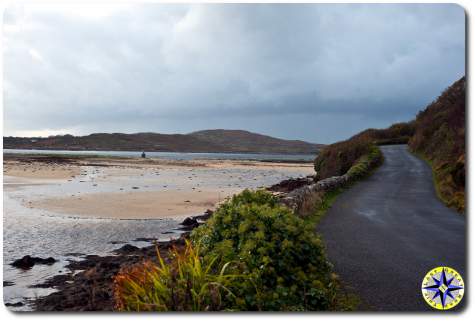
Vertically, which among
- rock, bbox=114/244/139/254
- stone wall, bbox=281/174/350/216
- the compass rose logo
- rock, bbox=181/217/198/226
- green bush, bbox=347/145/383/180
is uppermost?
green bush, bbox=347/145/383/180

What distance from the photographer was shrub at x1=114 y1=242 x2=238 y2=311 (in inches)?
227

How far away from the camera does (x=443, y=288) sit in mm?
6621

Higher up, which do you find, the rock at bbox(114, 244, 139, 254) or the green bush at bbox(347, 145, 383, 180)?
the green bush at bbox(347, 145, 383, 180)

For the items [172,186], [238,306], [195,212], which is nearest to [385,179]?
[195,212]

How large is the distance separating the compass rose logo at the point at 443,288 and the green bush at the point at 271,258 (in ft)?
4.78

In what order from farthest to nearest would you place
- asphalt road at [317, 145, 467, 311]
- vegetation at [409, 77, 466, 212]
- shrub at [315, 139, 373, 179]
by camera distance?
shrub at [315, 139, 373, 179] < vegetation at [409, 77, 466, 212] < asphalt road at [317, 145, 467, 311]

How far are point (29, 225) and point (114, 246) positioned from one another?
14.1 feet

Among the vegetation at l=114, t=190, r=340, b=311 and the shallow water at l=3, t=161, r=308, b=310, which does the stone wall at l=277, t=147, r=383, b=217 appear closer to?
the shallow water at l=3, t=161, r=308, b=310

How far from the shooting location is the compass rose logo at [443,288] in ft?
21.3

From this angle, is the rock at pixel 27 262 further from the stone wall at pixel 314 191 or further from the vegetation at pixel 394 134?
the vegetation at pixel 394 134

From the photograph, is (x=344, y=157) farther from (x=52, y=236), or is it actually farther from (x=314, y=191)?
(x=52, y=236)

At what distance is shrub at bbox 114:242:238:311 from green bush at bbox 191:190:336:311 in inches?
11.2

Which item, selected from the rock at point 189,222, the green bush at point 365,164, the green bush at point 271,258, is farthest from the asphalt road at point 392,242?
the rock at point 189,222

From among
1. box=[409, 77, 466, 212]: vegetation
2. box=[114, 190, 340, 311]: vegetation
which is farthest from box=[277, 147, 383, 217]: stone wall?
box=[114, 190, 340, 311]: vegetation
